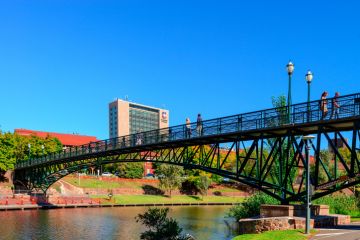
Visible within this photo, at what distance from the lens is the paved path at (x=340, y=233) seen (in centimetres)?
2041

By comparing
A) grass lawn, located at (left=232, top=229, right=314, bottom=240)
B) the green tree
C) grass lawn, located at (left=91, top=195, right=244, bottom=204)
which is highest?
grass lawn, located at (left=232, top=229, right=314, bottom=240)

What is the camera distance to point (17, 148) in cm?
8994

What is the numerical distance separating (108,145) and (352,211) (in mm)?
30060

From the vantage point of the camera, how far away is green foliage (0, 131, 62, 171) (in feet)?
262

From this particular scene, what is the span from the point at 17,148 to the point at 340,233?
80.9 metres

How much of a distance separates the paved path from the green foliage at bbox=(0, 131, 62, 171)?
67705mm

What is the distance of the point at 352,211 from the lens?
3581cm

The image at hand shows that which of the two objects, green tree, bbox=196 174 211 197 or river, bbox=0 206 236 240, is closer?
river, bbox=0 206 236 240

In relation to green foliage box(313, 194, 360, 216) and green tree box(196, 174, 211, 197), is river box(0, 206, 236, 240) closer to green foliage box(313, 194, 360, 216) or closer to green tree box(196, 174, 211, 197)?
green foliage box(313, 194, 360, 216)

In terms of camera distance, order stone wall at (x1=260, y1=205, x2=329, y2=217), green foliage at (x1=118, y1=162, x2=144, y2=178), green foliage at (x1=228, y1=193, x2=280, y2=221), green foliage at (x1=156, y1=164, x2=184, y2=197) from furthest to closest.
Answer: green foliage at (x1=118, y1=162, x2=144, y2=178), green foliage at (x1=156, y1=164, x2=184, y2=197), green foliage at (x1=228, y1=193, x2=280, y2=221), stone wall at (x1=260, y1=205, x2=329, y2=217)

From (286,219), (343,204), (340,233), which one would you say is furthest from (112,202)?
(340,233)

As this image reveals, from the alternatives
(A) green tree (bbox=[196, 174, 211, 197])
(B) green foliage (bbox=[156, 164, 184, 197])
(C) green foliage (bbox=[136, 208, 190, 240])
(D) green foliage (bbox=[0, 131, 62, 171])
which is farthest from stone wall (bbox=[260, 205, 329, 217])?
(A) green tree (bbox=[196, 174, 211, 197])

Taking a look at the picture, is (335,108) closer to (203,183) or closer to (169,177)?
(169,177)

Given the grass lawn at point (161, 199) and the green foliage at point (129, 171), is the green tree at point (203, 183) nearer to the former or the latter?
the grass lawn at point (161, 199)
